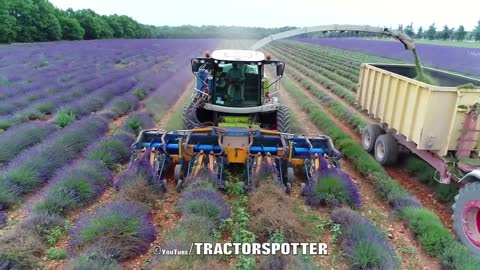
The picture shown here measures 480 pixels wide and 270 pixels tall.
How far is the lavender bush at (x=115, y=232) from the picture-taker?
14.0 feet

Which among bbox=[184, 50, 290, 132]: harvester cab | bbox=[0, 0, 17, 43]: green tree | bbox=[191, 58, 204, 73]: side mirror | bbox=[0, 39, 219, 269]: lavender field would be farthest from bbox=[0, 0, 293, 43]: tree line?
bbox=[191, 58, 204, 73]: side mirror

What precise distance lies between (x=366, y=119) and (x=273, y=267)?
27.3ft

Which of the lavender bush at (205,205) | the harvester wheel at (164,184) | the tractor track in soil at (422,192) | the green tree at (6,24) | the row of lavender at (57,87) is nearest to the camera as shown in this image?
the lavender bush at (205,205)

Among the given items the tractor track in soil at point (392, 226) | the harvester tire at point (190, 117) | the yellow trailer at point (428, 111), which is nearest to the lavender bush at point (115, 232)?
the tractor track in soil at point (392, 226)

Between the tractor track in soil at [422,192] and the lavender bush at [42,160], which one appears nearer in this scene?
the lavender bush at [42,160]

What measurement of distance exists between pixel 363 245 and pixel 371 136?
4.42m

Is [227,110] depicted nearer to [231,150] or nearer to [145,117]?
[231,150]

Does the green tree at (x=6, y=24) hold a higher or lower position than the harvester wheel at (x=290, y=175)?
higher

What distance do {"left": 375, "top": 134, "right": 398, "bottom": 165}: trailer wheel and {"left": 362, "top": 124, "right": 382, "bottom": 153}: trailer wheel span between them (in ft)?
1.54

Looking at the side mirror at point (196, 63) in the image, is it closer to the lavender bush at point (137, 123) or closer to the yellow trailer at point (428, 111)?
the lavender bush at point (137, 123)

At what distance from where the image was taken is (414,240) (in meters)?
5.17

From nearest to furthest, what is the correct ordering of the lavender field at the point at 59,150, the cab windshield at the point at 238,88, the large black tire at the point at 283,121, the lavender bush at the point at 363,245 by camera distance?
1. the lavender bush at the point at 363,245
2. the lavender field at the point at 59,150
3. the cab windshield at the point at 238,88
4. the large black tire at the point at 283,121

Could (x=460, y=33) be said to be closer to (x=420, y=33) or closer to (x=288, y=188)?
(x=420, y=33)

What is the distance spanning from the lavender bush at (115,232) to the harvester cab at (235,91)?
9.92 ft
